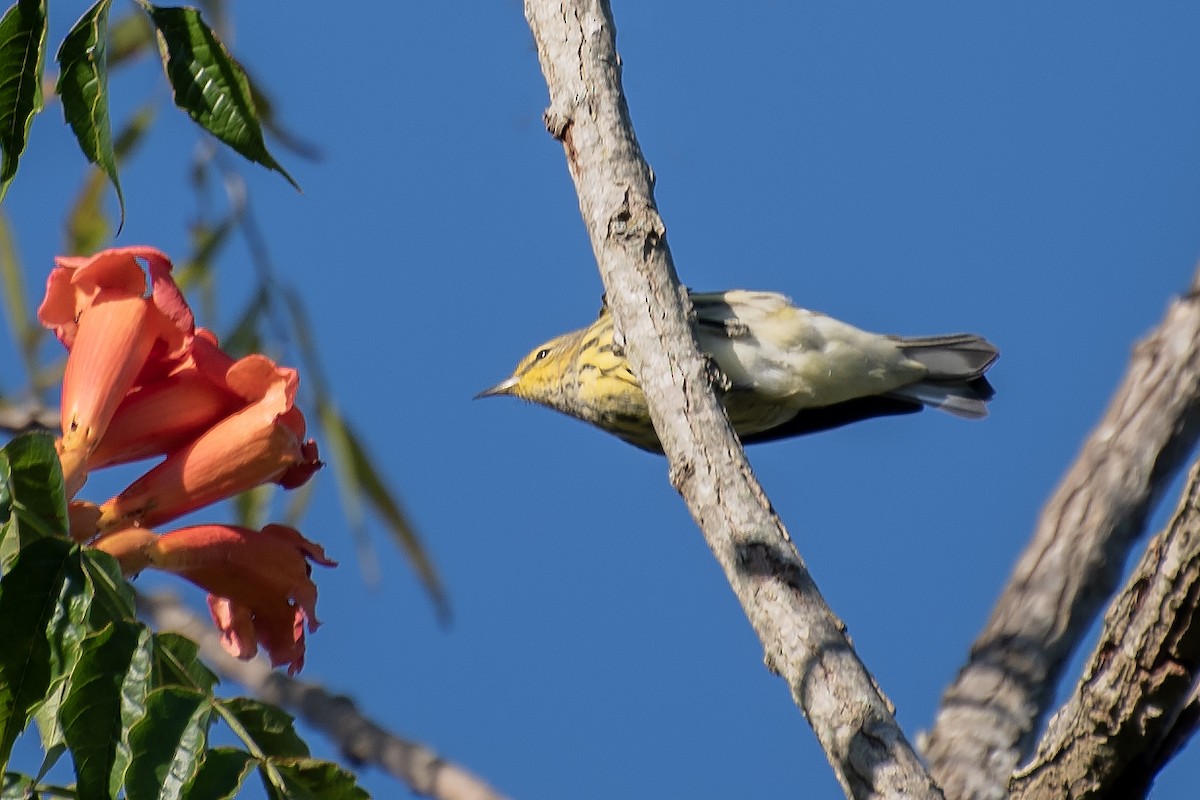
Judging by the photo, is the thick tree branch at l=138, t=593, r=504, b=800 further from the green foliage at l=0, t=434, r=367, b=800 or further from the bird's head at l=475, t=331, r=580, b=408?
the bird's head at l=475, t=331, r=580, b=408

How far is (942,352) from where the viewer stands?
595 centimetres

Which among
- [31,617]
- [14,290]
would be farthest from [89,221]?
[31,617]

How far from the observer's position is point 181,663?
185cm

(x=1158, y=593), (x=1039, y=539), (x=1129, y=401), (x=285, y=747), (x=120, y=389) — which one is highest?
(x=1129, y=401)

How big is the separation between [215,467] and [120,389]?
0.60ft

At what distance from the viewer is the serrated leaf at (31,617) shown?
1.70 m

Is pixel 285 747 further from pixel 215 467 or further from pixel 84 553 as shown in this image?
pixel 215 467

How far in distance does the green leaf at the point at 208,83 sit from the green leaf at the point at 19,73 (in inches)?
7.2

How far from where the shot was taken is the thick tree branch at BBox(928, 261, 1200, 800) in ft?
14.6

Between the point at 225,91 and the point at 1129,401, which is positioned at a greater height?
the point at 1129,401

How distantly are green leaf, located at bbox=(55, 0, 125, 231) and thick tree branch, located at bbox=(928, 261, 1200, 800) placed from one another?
10.8 feet

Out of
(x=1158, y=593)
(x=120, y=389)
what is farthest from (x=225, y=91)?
(x=1158, y=593)

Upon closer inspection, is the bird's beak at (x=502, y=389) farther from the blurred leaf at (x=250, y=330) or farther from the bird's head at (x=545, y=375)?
the blurred leaf at (x=250, y=330)

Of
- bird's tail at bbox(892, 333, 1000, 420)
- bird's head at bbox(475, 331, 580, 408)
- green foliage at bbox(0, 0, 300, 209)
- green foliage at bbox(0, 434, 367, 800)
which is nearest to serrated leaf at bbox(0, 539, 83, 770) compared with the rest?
green foliage at bbox(0, 434, 367, 800)
